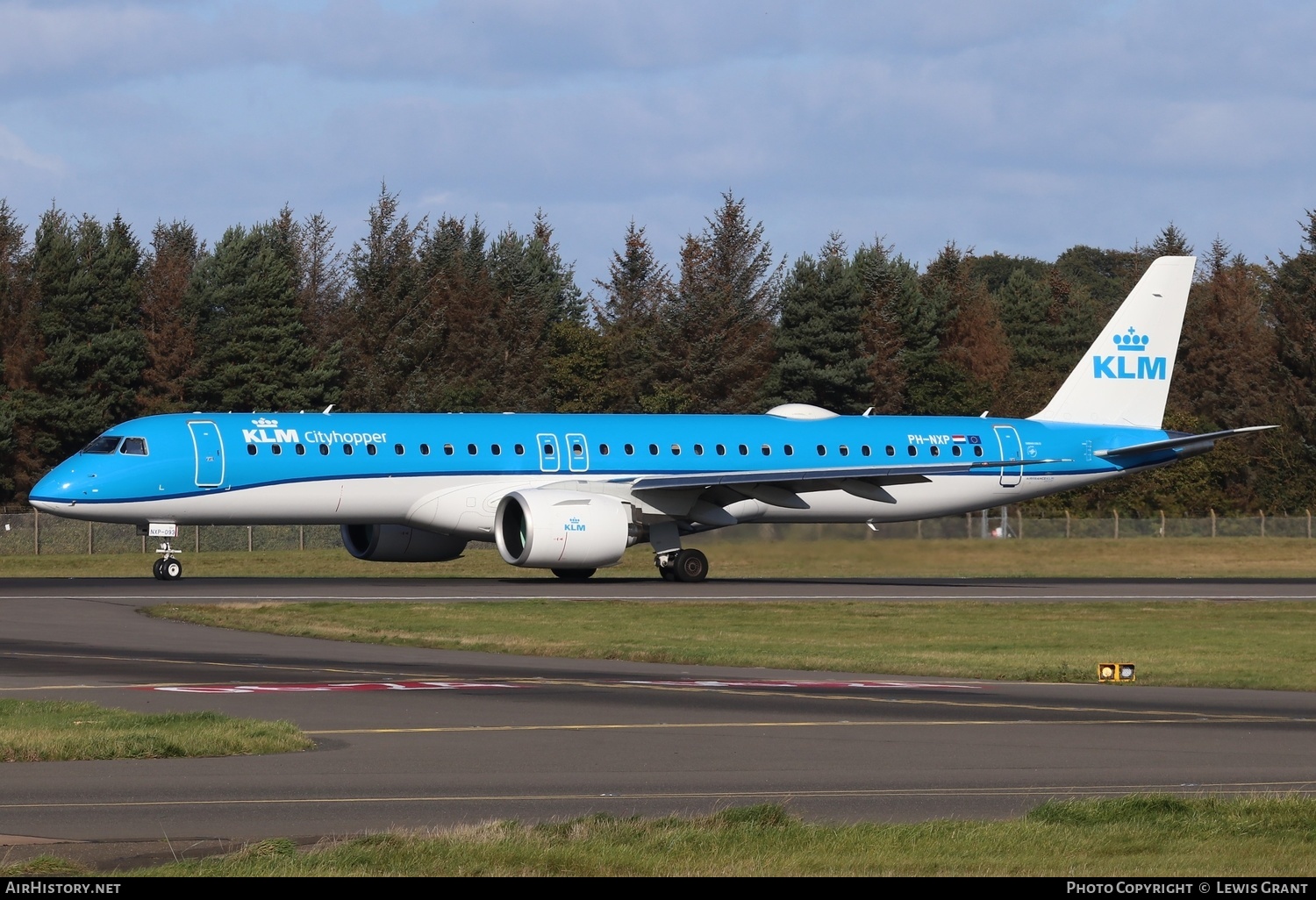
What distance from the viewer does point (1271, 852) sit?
35.6 ft

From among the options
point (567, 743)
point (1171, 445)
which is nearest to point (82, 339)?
point (1171, 445)

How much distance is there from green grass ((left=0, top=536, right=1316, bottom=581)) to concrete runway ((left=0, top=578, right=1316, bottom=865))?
18.7m

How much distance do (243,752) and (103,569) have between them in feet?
129

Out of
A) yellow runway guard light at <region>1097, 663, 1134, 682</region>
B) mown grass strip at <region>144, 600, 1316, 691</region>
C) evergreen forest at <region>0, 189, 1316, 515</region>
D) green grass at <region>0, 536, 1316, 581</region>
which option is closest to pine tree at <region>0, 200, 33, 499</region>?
evergreen forest at <region>0, 189, 1316, 515</region>

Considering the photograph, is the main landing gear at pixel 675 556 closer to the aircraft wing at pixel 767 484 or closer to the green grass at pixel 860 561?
the aircraft wing at pixel 767 484

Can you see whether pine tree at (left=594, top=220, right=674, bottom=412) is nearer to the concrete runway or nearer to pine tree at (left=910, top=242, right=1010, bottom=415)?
pine tree at (left=910, top=242, right=1010, bottom=415)

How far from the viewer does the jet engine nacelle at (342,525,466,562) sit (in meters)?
44.6

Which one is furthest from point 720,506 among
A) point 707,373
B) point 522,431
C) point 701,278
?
point 701,278

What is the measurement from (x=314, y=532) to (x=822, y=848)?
186 ft

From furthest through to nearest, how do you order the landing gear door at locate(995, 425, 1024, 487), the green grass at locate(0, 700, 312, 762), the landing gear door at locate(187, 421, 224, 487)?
the landing gear door at locate(995, 425, 1024, 487) → the landing gear door at locate(187, 421, 224, 487) → the green grass at locate(0, 700, 312, 762)

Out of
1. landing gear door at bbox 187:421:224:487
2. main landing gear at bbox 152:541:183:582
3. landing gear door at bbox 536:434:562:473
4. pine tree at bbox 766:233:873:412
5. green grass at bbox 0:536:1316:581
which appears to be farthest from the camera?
pine tree at bbox 766:233:873:412

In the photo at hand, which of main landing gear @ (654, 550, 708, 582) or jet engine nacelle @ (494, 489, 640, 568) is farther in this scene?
main landing gear @ (654, 550, 708, 582)

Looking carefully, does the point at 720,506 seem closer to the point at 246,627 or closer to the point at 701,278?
the point at 246,627

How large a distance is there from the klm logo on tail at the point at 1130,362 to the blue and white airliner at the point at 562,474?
191 centimetres
